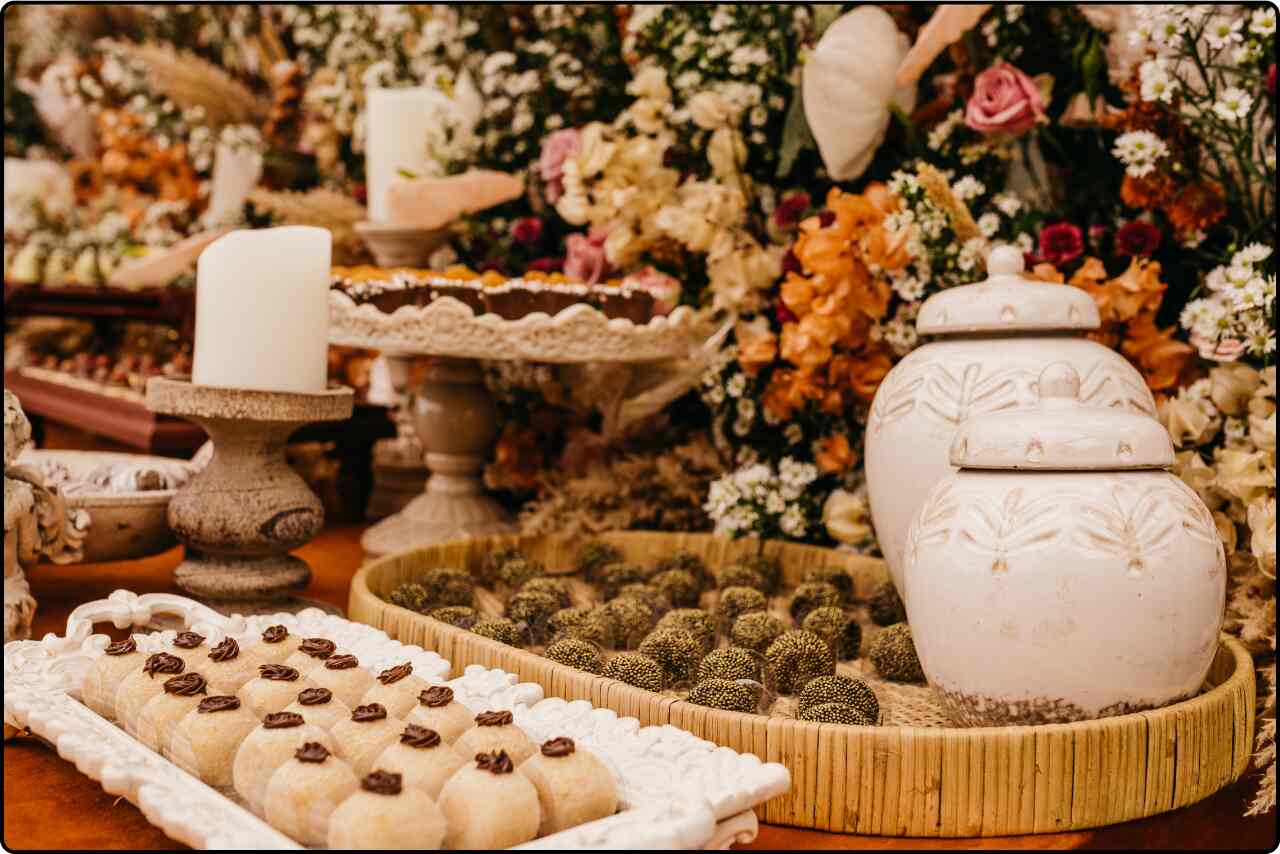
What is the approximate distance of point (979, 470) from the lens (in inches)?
28.1

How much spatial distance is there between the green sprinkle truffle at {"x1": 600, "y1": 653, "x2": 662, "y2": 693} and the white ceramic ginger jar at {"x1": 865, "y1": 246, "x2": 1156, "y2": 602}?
23cm

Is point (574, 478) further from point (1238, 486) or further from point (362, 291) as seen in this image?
point (1238, 486)

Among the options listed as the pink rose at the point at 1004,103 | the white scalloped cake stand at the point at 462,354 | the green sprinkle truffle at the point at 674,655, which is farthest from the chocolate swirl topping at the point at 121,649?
the pink rose at the point at 1004,103

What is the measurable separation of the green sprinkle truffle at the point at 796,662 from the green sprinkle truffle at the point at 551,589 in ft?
0.78

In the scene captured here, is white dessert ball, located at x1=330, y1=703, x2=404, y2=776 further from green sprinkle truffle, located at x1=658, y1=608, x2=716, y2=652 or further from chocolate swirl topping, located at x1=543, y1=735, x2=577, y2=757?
green sprinkle truffle, located at x1=658, y1=608, x2=716, y2=652

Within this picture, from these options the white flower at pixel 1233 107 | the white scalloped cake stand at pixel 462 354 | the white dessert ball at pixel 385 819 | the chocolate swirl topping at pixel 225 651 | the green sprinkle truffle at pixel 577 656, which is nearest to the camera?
the white dessert ball at pixel 385 819

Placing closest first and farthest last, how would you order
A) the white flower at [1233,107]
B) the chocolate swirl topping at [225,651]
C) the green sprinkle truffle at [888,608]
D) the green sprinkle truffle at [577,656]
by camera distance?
the chocolate swirl topping at [225,651], the green sprinkle truffle at [577,656], the white flower at [1233,107], the green sprinkle truffle at [888,608]

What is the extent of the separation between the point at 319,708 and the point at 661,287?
0.81 m

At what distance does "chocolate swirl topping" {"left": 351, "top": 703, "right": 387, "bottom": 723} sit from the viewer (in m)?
0.61

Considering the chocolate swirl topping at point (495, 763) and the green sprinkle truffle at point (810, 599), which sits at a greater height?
the chocolate swirl topping at point (495, 763)

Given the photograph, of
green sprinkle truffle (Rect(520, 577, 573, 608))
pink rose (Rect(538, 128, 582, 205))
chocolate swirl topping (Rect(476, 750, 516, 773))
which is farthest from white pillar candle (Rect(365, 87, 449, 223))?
chocolate swirl topping (Rect(476, 750, 516, 773))

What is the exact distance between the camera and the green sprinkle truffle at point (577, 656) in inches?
32.0

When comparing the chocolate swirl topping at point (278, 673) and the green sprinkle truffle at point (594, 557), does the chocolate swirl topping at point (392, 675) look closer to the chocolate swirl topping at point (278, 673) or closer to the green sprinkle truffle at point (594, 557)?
the chocolate swirl topping at point (278, 673)

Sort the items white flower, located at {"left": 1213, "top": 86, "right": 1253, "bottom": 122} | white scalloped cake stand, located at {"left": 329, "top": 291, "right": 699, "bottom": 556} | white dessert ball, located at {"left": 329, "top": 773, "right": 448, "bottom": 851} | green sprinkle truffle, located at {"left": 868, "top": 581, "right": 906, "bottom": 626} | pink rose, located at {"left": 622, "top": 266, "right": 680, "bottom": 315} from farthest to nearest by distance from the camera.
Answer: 1. pink rose, located at {"left": 622, "top": 266, "right": 680, "bottom": 315}
2. white scalloped cake stand, located at {"left": 329, "top": 291, "right": 699, "bottom": 556}
3. green sprinkle truffle, located at {"left": 868, "top": 581, "right": 906, "bottom": 626}
4. white flower, located at {"left": 1213, "top": 86, "right": 1253, "bottom": 122}
5. white dessert ball, located at {"left": 329, "top": 773, "right": 448, "bottom": 851}
